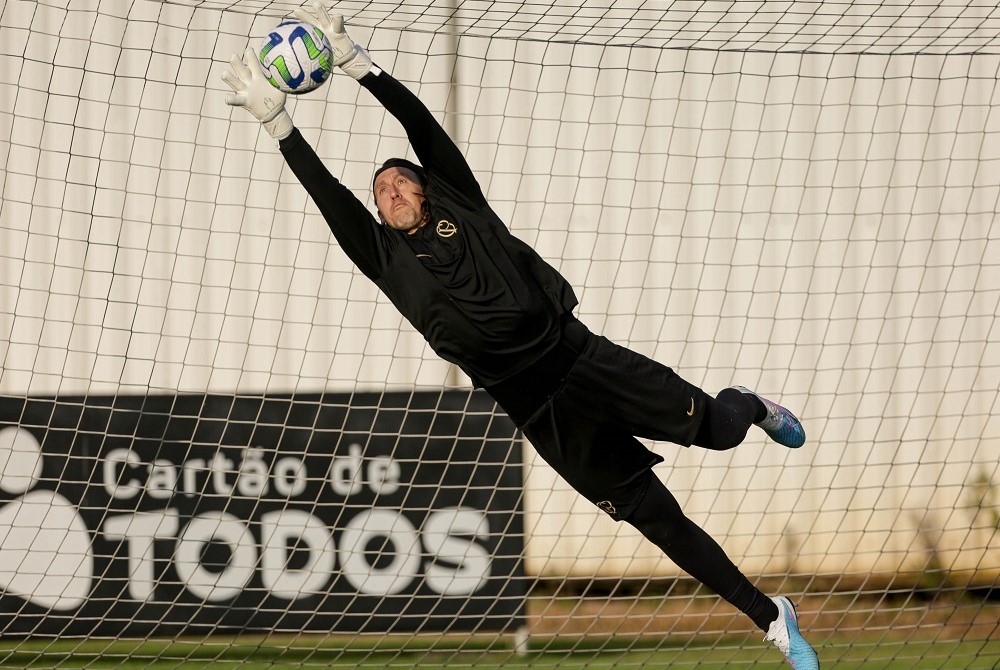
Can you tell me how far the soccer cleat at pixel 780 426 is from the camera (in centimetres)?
347

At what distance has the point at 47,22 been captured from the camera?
4918 millimetres

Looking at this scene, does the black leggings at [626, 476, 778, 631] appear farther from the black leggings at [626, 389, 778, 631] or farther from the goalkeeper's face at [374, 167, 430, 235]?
the goalkeeper's face at [374, 167, 430, 235]

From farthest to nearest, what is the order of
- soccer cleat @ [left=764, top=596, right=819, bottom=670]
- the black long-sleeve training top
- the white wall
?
the white wall, soccer cleat @ [left=764, top=596, right=819, bottom=670], the black long-sleeve training top

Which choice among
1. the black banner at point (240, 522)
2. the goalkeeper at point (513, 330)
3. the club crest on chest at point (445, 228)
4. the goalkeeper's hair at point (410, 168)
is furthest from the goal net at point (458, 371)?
the club crest on chest at point (445, 228)

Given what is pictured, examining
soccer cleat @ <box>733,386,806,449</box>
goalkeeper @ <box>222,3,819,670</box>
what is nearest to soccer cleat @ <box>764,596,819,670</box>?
goalkeeper @ <box>222,3,819,670</box>

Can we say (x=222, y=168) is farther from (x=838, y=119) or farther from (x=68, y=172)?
(x=838, y=119)

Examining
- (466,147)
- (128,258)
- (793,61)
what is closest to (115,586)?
(128,258)

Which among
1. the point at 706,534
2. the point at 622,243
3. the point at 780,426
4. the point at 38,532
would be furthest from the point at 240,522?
the point at 780,426

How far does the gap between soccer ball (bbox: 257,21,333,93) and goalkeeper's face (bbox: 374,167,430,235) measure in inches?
13.2

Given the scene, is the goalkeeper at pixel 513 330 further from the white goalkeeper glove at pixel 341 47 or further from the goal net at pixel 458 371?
the goal net at pixel 458 371

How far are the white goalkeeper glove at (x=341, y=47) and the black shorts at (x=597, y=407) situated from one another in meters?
0.94

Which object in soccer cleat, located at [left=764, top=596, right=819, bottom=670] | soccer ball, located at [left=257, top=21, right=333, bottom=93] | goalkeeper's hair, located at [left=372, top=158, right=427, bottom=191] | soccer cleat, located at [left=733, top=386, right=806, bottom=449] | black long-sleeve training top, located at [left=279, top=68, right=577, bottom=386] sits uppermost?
soccer ball, located at [left=257, top=21, right=333, bottom=93]

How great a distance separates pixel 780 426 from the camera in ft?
11.5

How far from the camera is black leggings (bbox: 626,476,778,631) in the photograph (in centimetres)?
315
